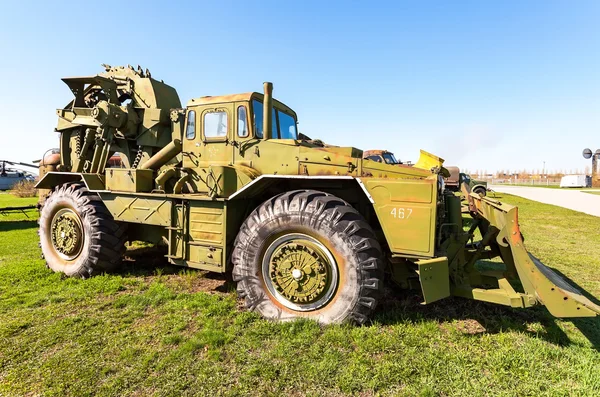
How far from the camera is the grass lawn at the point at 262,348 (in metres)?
3.00

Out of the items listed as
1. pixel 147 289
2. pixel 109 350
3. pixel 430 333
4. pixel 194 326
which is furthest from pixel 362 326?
pixel 147 289

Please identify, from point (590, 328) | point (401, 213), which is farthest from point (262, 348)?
point (590, 328)

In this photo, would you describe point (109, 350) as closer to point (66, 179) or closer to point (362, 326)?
point (362, 326)

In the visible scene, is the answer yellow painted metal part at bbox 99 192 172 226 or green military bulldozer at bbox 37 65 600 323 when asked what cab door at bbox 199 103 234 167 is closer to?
green military bulldozer at bbox 37 65 600 323

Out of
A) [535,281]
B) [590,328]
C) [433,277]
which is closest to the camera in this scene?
[535,281]

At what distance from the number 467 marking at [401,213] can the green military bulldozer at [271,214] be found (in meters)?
0.01

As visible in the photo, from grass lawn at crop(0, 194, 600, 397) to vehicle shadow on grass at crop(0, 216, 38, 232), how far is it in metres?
8.29

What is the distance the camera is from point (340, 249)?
399 cm

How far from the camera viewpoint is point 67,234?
614cm

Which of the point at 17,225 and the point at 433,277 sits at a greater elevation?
the point at 433,277

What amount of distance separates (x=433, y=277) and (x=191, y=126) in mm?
4219

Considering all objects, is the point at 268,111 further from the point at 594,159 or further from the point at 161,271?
the point at 594,159

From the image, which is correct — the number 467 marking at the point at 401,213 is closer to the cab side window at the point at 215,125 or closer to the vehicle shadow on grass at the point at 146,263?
the cab side window at the point at 215,125

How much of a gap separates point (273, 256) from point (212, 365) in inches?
57.2
